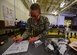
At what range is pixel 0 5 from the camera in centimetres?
361

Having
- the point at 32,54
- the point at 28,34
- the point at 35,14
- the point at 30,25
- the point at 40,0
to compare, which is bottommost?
the point at 32,54

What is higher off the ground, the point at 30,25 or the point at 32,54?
the point at 30,25


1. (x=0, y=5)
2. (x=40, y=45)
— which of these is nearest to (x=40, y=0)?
(x=0, y=5)

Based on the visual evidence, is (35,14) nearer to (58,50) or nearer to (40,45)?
(40,45)

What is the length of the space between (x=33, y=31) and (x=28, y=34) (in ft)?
0.46

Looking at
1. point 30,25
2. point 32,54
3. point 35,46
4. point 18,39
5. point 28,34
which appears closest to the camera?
point 32,54

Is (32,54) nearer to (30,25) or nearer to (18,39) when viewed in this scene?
(18,39)

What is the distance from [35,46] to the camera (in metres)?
1.04

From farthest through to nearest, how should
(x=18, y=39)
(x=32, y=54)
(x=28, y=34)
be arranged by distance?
(x=28, y=34), (x=18, y=39), (x=32, y=54)

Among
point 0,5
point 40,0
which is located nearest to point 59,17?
point 40,0

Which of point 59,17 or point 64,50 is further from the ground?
point 59,17

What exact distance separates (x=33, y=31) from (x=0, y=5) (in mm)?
2417

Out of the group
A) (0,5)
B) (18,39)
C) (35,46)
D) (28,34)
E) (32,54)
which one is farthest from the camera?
(0,5)

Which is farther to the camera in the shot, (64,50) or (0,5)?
(0,5)
